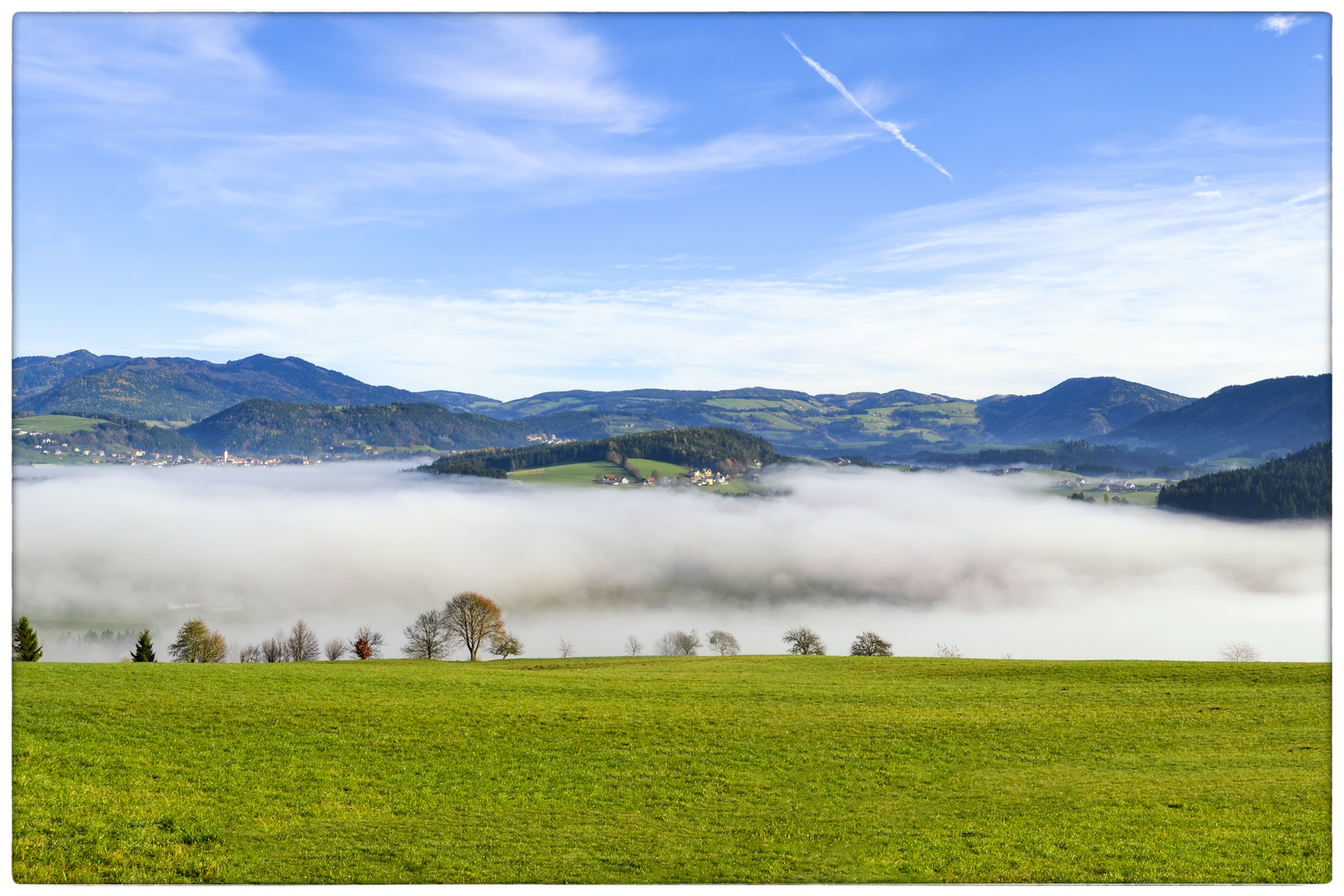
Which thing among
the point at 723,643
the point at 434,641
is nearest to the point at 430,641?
the point at 434,641

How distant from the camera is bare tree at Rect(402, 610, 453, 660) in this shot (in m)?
69.2

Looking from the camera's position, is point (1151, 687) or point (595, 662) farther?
point (595, 662)

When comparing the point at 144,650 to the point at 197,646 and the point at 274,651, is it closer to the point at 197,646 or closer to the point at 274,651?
the point at 197,646

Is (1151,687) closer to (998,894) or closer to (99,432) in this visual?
(998,894)

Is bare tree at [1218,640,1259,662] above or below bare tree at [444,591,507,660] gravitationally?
below

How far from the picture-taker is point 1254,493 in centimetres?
11769

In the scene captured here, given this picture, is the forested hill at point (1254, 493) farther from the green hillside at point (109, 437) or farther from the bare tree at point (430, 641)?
the green hillside at point (109, 437)

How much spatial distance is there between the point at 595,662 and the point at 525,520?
143 metres

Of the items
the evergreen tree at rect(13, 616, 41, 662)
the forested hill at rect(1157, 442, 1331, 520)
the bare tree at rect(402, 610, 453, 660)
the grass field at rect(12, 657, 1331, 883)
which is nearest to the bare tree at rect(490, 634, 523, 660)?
the bare tree at rect(402, 610, 453, 660)

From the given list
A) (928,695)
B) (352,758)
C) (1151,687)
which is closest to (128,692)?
(352,758)

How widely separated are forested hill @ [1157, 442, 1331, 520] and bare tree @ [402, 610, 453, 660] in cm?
10215

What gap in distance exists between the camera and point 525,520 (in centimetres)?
18600

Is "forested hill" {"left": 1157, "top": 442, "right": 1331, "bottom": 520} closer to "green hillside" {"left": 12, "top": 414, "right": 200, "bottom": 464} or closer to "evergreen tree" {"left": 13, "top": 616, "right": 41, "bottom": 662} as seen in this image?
"evergreen tree" {"left": 13, "top": 616, "right": 41, "bottom": 662}

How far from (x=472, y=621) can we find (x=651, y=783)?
50153mm
